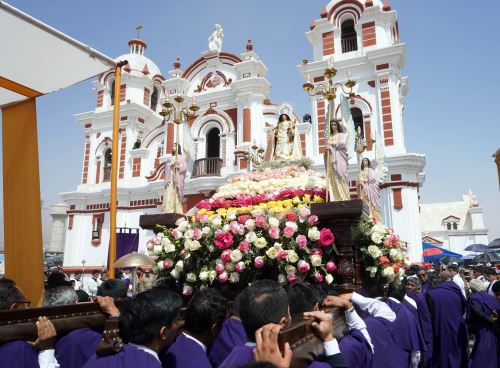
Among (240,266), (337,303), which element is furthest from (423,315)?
(337,303)

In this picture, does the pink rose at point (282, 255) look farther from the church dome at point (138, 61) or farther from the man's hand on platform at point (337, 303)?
the church dome at point (138, 61)

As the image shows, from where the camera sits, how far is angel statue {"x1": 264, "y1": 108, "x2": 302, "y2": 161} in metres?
9.13

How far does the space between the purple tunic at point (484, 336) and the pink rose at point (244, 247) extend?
140 inches

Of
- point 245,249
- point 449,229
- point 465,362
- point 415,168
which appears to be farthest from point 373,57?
point 449,229

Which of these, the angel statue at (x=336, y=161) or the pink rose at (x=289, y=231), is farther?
the angel statue at (x=336, y=161)

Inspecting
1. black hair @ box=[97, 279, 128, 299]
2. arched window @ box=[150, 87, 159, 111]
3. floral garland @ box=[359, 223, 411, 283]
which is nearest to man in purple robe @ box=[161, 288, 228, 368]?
black hair @ box=[97, 279, 128, 299]

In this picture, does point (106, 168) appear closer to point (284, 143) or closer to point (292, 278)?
point (284, 143)

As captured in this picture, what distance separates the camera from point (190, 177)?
63.9ft

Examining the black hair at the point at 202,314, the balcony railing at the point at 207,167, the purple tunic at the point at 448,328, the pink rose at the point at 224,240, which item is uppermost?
the balcony railing at the point at 207,167

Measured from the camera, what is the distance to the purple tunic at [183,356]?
2449 mm

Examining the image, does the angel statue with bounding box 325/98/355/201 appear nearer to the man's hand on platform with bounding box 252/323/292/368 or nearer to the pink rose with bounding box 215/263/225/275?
the pink rose with bounding box 215/263/225/275

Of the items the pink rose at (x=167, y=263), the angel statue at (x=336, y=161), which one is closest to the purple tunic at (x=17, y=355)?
the pink rose at (x=167, y=263)

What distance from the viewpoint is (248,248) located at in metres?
4.91

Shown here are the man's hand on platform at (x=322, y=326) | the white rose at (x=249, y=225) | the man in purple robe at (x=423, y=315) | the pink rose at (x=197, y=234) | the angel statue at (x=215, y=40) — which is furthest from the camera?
the angel statue at (x=215, y=40)
